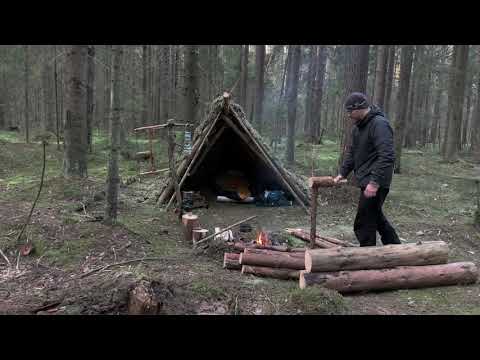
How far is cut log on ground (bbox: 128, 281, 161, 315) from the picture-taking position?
326 centimetres

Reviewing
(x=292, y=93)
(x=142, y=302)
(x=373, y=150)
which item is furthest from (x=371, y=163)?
(x=292, y=93)

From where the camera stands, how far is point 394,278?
4281mm

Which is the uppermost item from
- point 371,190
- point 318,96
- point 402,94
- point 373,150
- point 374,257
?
point 318,96

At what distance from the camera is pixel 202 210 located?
796 cm

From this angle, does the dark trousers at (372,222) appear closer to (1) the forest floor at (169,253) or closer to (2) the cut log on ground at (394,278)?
(2) the cut log on ground at (394,278)

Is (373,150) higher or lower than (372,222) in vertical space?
higher

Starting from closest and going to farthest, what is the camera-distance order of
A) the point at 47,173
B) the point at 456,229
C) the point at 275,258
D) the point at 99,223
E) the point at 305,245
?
the point at 275,258
the point at 99,223
the point at 305,245
the point at 456,229
the point at 47,173

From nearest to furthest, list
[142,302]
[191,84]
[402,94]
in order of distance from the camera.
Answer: [142,302] < [191,84] < [402,94]

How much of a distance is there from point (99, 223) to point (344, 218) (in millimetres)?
4252

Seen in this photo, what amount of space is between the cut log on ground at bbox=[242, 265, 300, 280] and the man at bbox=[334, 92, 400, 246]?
93 centimetres

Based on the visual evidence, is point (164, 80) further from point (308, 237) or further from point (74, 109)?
point (308, 237)

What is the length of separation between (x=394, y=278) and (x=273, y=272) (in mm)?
1295
